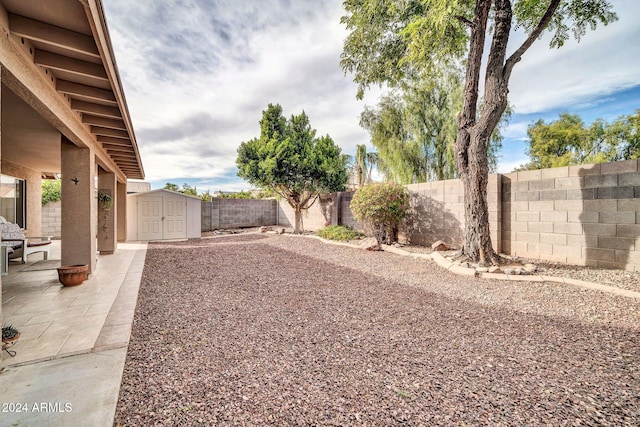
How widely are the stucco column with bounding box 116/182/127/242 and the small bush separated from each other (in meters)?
7.54

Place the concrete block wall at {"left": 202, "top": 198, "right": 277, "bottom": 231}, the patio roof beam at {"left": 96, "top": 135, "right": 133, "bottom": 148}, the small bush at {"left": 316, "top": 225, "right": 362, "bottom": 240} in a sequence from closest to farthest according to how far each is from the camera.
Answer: the patio roof beam at {"left": 96, "top": 135, "right": 133, "bottom": 148} → the small bush at {"left": 316, "top": 225, "right": 362, "bottom": 240} → the concrete block wall at {"left": 202, "top": 198, "right": 277, "bottom": 231}

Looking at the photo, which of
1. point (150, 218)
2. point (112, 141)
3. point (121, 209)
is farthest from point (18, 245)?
point (150, 218)

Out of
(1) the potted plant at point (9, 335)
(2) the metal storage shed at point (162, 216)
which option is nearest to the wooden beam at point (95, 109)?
(1) the potted plant at point (9, 335)

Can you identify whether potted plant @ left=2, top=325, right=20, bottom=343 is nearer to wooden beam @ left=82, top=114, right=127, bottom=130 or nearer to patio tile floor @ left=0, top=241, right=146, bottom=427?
patio tile floor @ left=0, top=241, right=146, bottom=427

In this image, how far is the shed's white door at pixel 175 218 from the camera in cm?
1196

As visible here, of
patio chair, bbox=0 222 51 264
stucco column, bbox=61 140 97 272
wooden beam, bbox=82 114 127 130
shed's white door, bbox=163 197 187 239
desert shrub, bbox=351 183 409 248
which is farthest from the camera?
shed's white door, bbox=163 197 187 239

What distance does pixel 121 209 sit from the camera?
409 inches

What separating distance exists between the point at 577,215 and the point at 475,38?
399 cm

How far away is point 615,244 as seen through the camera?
179 inches

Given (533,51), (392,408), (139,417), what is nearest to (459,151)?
(533,51)

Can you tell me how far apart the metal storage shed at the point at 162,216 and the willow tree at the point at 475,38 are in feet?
31.9

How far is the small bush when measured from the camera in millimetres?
9423

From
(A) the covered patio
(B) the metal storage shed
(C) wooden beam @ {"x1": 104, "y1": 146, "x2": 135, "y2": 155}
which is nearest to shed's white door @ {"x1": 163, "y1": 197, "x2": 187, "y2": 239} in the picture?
(B) the metal storage shed

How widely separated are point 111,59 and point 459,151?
622 cm
